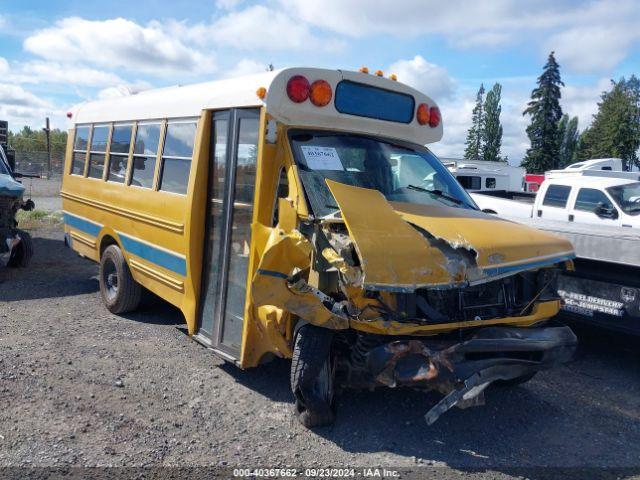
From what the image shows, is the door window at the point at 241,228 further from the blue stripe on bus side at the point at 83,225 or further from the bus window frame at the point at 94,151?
the blue stripe on bus side at the point at 83,225

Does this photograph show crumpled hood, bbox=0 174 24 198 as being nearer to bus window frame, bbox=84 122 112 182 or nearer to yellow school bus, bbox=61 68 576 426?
bus window frame, bbox=84 122 112 182

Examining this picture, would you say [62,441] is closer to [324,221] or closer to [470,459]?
[324,221]

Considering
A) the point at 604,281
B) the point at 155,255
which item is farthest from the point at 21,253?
the point at 604,281

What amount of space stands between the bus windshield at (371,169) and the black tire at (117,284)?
3.30 metres

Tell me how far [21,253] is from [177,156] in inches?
216

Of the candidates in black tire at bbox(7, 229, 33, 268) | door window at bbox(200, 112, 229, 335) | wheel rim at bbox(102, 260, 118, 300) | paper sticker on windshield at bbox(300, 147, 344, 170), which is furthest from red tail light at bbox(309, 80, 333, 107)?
black tire at bbox(7, 229, 33, 268)

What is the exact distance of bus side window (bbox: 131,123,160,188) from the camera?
20.7 ft

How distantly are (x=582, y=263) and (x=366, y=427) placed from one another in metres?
2.98

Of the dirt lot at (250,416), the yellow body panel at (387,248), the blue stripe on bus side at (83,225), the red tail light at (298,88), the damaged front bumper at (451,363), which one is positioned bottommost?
the dirt lot at (250,416)

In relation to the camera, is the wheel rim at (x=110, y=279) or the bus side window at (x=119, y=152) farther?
the wheel rim at (x=110, y=279)

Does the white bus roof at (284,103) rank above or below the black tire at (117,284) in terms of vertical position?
above

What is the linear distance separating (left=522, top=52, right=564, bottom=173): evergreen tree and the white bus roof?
146 feet

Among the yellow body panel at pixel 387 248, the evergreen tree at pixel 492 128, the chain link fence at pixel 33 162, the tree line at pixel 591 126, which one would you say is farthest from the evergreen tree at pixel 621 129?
the yellow body panel at pixel 387 248

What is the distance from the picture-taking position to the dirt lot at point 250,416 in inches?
160
